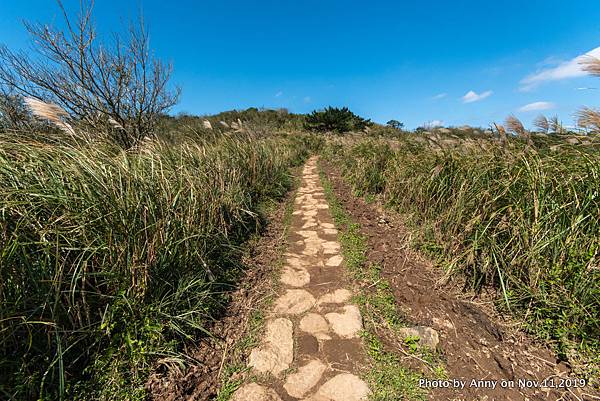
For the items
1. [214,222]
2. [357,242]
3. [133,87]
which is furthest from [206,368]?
[133,87]

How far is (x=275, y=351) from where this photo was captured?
1696 millimetres

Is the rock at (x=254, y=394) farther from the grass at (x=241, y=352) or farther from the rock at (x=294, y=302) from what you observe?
the rock at (x=294, y=302)

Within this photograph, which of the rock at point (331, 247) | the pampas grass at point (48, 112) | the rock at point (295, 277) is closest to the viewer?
the pampas grass at point (48, 112)

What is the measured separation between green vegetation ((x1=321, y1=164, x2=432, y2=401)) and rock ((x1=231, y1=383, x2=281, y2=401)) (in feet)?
1.84

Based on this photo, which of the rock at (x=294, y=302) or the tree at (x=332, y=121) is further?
the tree at (x=332, y=121)

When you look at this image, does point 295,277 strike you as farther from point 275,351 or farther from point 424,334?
point 424,334

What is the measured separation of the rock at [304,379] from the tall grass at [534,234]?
4.83 feet

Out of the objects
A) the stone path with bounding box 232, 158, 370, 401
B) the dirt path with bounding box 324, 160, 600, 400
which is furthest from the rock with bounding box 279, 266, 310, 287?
the dirt path with bounding box 324, 160, 600, 400

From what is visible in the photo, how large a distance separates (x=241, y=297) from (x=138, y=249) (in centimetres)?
97

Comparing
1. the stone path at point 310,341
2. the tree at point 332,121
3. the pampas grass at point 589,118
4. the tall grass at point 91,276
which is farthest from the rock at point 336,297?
the tree at point 332,121

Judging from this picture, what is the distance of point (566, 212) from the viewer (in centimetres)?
185

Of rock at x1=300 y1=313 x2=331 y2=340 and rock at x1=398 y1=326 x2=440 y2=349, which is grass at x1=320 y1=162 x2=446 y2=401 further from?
rock at x1=300 y1=313 x2=331 y2=340

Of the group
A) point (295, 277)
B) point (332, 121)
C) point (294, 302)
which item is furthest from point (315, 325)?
point (332, 121)

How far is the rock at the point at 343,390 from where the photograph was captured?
4.50 ft
